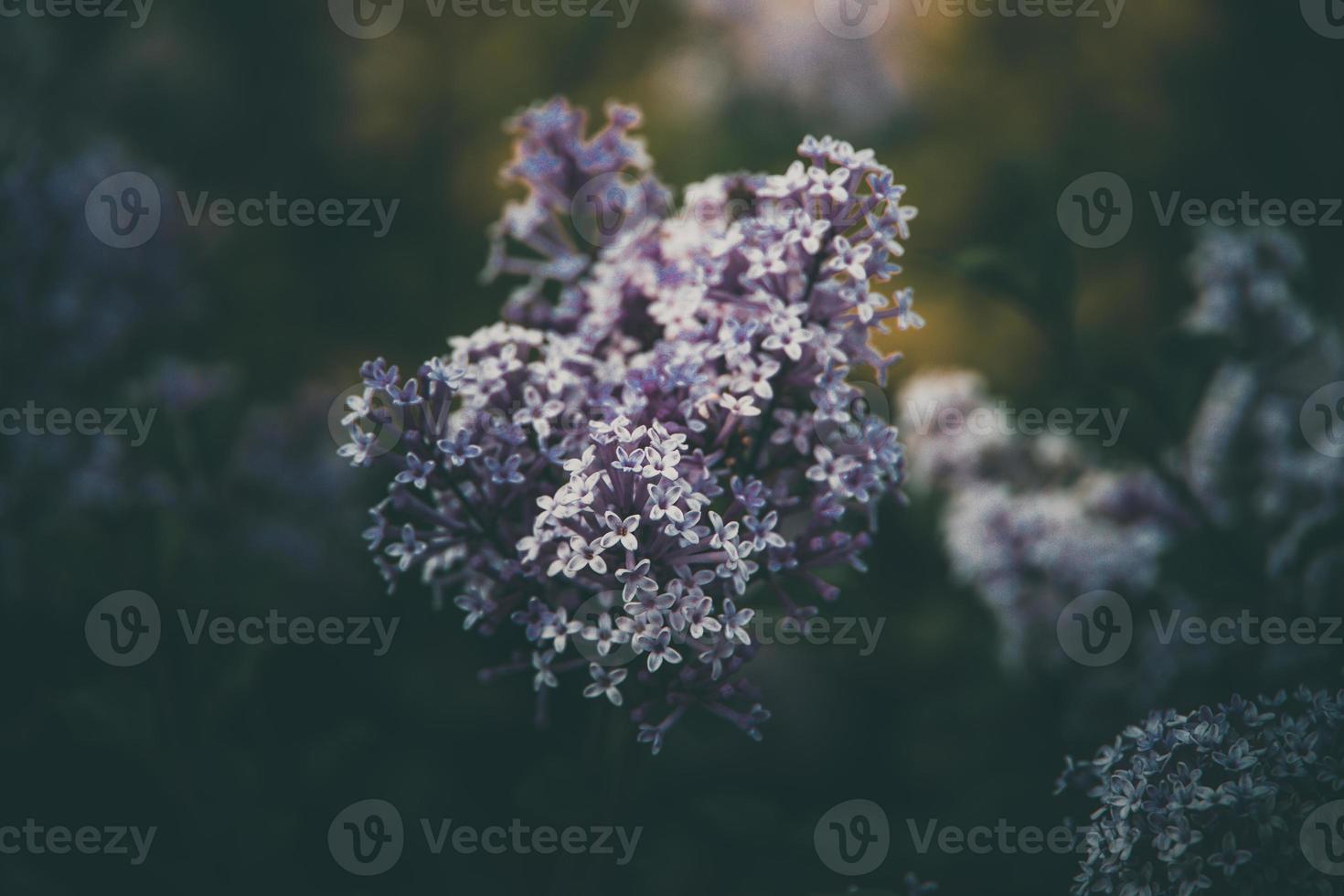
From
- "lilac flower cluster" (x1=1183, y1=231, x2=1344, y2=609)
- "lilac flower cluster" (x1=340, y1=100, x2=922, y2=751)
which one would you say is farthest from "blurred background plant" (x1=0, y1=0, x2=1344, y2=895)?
"lilac flower cluster" (x1=340, y1=100, x2=922, y2=751)

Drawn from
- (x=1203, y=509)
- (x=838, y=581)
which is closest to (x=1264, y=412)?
(x=1203, y=509)

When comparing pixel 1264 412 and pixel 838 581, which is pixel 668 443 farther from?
pixel 1264 412

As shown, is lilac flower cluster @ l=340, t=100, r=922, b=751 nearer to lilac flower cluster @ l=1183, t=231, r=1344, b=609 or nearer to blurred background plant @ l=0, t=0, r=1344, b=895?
blurred background plant @ l=0, t=0, r=1344, b=895

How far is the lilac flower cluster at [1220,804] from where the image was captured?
3.36ft

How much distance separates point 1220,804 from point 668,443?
0.68 m

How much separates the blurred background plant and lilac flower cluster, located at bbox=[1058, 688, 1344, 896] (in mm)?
315

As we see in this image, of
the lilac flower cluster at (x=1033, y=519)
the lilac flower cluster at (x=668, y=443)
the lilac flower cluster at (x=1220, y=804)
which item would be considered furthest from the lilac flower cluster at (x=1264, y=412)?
the lilac flower cluster at (x=668, y=443)

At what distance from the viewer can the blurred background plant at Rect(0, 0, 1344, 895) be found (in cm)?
140

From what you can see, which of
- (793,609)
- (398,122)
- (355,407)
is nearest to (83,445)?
(355,407)

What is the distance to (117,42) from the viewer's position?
342 centimetres

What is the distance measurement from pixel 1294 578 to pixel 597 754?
103 centimetres

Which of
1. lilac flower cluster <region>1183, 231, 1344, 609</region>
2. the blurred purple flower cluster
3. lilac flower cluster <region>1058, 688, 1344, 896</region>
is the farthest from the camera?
lilac flower cluster <region>1183, 231, 1344, 609</region>

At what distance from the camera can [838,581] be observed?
1.44m

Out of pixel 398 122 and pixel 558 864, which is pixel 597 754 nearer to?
pixel 558 864
